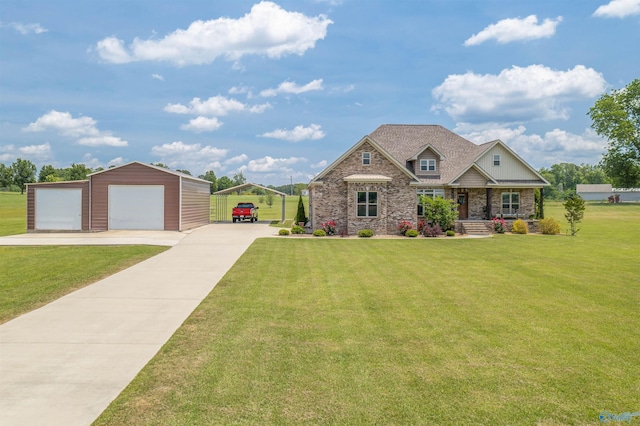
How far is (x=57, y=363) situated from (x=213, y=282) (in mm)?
5394

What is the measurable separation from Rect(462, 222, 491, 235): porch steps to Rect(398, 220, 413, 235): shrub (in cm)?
416

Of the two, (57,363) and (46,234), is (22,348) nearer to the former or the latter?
(57,363)

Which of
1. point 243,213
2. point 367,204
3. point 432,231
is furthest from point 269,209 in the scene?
point 432,231

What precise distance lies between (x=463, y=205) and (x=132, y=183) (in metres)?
22.6

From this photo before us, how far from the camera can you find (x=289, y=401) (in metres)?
4.53

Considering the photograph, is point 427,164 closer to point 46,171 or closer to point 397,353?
point 397,353

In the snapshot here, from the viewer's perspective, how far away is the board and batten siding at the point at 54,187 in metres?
26.1

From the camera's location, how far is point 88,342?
6383 mm

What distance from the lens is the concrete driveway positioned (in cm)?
450

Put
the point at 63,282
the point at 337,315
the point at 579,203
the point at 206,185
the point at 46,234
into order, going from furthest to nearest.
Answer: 1. the point at 206,185
2. the point at 579,203
3. the point at 46,234
4. the point at 63,282
5. the point at 337,315

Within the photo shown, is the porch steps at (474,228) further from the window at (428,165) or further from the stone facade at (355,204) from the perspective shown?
the window at (428,165)

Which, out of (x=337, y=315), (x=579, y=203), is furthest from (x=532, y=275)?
(x=579, y=203)

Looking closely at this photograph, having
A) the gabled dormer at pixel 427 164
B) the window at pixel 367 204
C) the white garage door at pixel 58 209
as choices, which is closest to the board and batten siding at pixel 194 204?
the white garage door at pixel 58 209

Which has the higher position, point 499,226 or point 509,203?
point 509,203
